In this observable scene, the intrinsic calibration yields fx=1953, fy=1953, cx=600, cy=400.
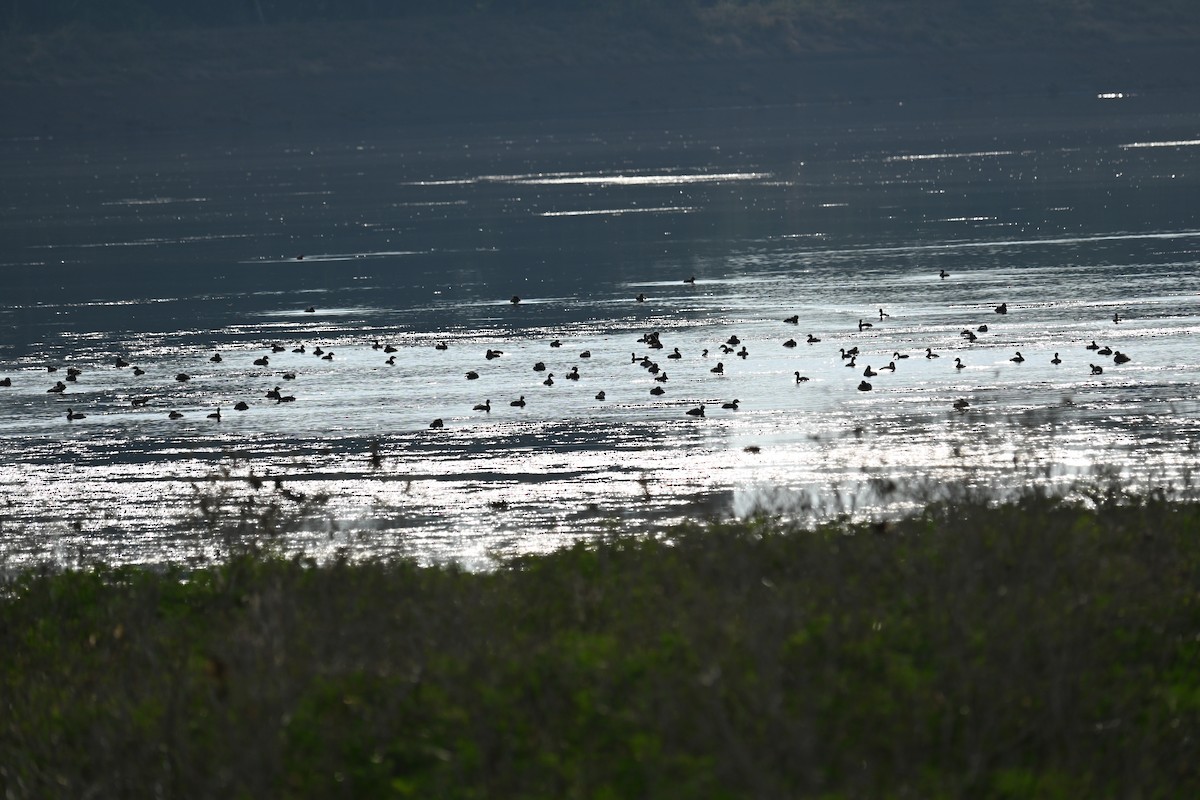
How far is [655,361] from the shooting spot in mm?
24578

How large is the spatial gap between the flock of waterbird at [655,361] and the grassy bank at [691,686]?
30.5 ft

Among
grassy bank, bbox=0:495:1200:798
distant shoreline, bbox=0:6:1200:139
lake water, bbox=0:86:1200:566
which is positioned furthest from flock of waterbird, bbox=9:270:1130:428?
distant shoreline, bbox=0:6:1200:139

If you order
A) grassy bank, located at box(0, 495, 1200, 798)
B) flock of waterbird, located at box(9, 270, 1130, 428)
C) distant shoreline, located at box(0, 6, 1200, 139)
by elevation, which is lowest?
grassy bank, located at box(0, 495, 1200, 798)

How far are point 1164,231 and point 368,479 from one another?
2622 centimetres

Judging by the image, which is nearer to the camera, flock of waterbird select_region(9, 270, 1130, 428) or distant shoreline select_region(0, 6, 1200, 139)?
flock of waterbird select_region(9, 270, 1130, 428)

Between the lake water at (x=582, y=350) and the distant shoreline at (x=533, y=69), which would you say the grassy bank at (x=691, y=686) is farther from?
the distant shoreline at (x=533, y=69)

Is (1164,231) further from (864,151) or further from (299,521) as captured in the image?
(864,151)

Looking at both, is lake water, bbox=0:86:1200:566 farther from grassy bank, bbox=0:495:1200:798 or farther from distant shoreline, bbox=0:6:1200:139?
distant shoreline, bbox=0:6:1200:139

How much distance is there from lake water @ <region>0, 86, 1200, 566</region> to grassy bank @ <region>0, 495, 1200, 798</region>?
3.44 m

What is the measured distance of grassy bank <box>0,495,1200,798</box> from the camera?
825 centimetres

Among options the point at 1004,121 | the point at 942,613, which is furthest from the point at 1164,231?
the point at 1004,121

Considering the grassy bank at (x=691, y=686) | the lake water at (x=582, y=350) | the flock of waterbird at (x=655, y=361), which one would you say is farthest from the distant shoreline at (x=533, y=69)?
the grassy bank at (x=691, y=686)

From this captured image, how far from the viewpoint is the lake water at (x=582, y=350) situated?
16.6m

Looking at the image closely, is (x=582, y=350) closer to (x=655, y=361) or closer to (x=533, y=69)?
(x=655, y=361)
